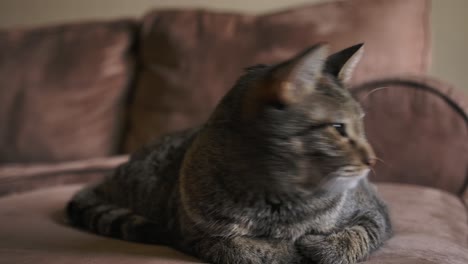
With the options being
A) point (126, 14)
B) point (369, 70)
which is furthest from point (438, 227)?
point (126, 14)

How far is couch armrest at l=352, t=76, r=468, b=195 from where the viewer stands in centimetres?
175

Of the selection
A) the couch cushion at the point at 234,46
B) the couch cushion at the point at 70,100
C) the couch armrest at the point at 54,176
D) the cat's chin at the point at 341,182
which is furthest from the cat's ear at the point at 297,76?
the couch cushion at the point at 70,100

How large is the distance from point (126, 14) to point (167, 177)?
5.82ft

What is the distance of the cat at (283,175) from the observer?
0.97 metres

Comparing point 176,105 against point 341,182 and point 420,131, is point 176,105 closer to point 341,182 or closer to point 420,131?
point 420,131

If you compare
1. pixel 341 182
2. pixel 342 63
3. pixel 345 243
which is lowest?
pixel 345 243

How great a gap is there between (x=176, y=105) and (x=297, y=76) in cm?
128

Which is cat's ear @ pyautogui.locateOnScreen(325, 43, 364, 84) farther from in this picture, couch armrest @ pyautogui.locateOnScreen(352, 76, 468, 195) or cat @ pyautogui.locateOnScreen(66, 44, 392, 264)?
couch armrest @ pyautogui.locateOnScreen(352, 76, 468, 195)

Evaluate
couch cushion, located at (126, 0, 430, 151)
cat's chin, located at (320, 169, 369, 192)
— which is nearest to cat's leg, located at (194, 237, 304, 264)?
cat's chin, located at (320, 169, 369, 192)

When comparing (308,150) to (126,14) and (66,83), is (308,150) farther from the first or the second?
(126,14)

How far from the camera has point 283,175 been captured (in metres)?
0.99

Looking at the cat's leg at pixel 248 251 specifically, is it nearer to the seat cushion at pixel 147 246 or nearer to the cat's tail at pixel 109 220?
the seat cushion at pixel 147 246

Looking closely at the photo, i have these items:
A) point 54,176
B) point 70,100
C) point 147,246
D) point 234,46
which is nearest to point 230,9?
point 234,46

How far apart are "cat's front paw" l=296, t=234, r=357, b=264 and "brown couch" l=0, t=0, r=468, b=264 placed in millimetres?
82
